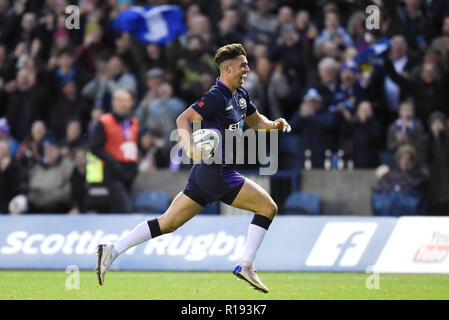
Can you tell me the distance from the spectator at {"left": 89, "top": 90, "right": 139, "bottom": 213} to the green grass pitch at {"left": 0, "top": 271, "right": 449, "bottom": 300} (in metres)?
1.85

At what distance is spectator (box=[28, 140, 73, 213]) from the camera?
568 inches

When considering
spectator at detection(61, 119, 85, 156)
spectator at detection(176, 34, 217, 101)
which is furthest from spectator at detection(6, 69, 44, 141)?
spectator at detection(176, 34, 217, 101)

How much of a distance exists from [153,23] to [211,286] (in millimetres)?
6498

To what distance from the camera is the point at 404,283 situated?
10.6 metres

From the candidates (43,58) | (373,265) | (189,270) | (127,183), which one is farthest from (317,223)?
(43,58)

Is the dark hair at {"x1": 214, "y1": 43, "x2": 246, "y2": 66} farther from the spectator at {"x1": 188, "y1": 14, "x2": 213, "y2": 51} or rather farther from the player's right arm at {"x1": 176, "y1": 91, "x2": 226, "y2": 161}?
the spectator at {"x1": 188, "y1": 14, "x2": 213, "y2": 51}

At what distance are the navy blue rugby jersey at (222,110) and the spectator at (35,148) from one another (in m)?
6.73

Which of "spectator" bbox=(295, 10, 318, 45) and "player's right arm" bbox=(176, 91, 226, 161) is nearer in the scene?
"player's right arm" bbox=(176, 91, 226, 161)

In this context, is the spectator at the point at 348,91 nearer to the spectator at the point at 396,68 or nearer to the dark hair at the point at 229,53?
the spectator at the point at 396,68

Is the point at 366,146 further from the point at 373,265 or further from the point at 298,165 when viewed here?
the point at 373,265

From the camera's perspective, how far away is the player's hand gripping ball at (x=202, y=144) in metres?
8.65

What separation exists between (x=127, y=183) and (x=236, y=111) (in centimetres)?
492

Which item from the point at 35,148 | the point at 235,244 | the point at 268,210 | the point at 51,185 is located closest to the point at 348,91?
the point at 235,244

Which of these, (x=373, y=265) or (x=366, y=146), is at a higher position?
(x=366, y=146)
